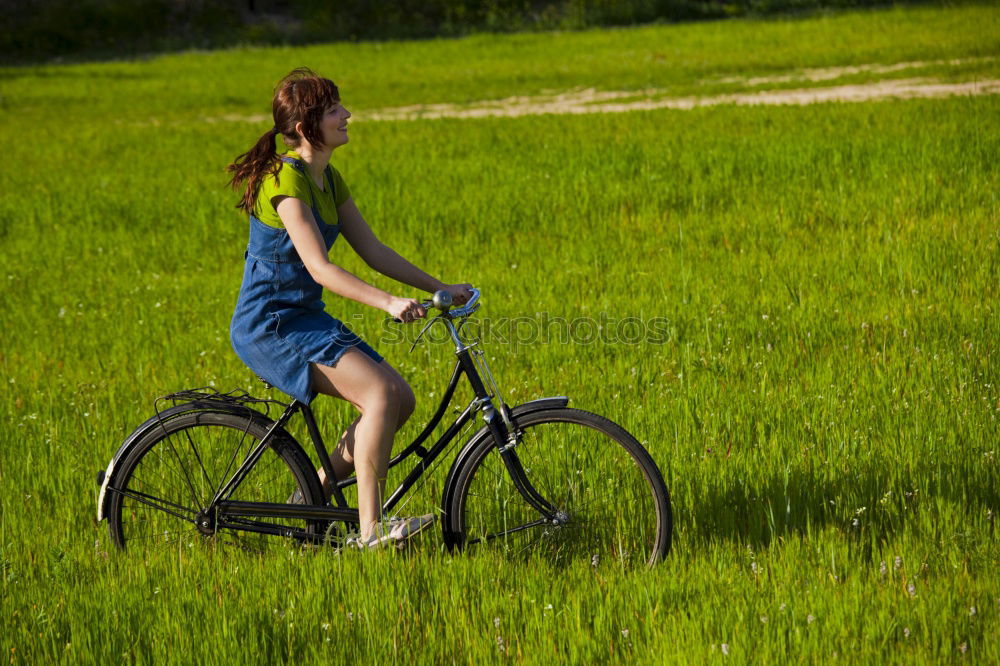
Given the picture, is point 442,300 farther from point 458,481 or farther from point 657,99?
point 657,99

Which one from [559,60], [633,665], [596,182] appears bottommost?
[633,665]

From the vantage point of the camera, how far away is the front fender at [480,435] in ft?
13.8

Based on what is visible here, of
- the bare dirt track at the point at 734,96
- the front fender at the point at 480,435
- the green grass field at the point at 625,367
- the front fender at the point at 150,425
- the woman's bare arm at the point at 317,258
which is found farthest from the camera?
the bare dirt track at the point at 734,96

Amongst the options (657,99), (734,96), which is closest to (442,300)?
(734,96)

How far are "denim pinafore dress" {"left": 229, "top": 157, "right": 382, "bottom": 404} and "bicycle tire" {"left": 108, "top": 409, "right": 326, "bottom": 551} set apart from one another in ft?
0.99

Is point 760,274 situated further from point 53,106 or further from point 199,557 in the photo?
point 53,106

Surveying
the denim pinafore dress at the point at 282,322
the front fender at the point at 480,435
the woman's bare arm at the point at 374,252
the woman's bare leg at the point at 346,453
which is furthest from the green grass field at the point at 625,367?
the woman's bare arm at the point at 374,252

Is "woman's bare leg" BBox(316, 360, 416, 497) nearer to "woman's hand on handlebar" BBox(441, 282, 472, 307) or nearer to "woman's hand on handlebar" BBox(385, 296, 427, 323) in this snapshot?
"woman's hand on handlebar" BBox(441, 282, 472, 307)

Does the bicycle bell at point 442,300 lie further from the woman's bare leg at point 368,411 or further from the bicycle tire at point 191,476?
the bicycle tire at point 191,476

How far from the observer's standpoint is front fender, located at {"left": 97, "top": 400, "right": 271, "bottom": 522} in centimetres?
454

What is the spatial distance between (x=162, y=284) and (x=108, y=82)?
2549 centimetres

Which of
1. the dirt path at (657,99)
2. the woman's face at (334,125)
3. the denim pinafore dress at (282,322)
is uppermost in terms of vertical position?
the woman's face at (334,125)

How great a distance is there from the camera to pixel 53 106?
91.4 ft

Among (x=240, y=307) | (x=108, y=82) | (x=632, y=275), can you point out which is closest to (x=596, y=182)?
(x=632, y=275)
